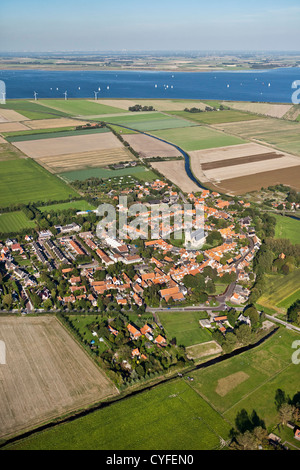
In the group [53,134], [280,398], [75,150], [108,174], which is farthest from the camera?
[53,134]

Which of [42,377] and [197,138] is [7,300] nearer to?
[42,377]

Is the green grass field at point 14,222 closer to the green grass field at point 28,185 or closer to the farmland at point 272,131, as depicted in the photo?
the green grass field at point 28,185

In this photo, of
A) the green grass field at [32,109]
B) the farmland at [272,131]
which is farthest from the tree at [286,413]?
the green grass field at [32,109]

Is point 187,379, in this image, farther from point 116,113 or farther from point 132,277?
point 116,113

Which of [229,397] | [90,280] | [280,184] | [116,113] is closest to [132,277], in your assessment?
[90,280]

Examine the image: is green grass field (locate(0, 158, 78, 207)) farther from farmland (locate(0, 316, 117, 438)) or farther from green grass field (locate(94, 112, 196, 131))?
green grass field (locate(94, 112, 196, 131))

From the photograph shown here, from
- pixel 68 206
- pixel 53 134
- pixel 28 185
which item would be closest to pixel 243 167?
pixel 68 206
